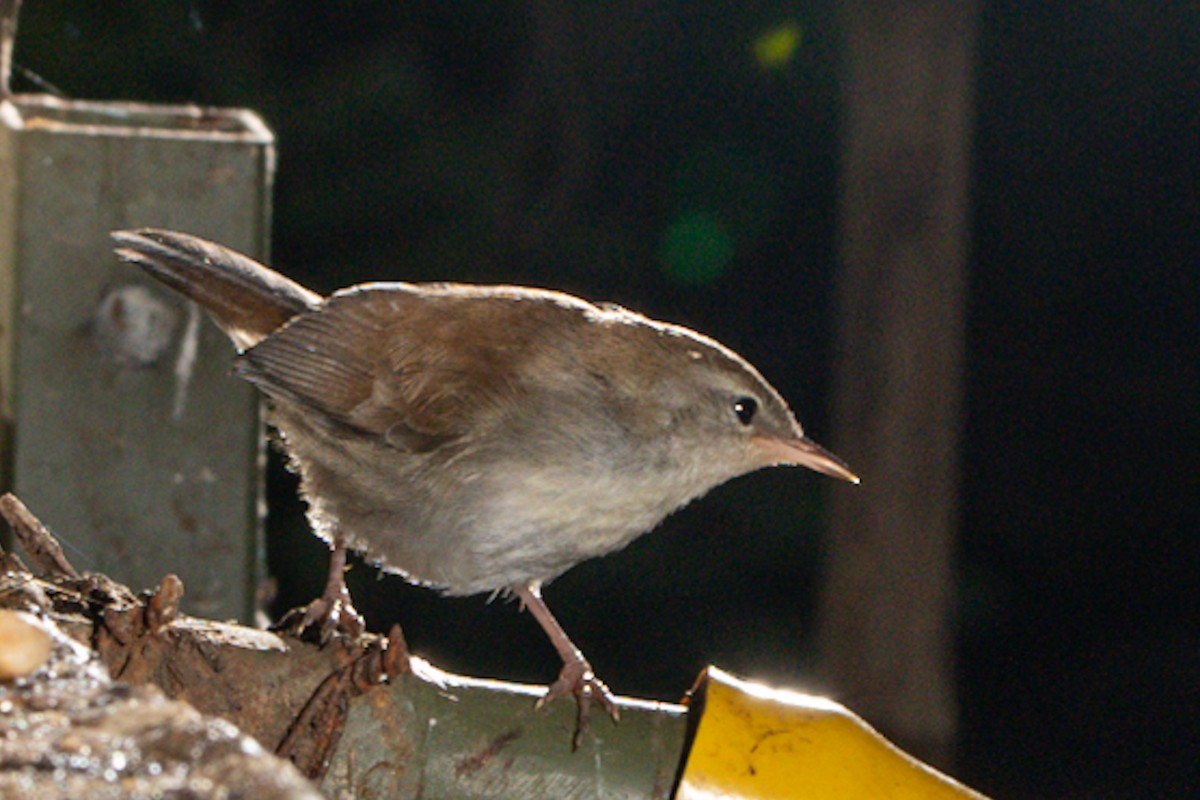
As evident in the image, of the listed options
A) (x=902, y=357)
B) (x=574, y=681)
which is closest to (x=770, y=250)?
(x=902, y=357)

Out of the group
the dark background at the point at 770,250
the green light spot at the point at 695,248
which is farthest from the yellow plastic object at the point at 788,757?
the green light spot at the point at 695,248

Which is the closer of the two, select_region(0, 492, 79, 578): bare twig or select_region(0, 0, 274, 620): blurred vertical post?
select_region(0, 492, 79, 578): bare twig

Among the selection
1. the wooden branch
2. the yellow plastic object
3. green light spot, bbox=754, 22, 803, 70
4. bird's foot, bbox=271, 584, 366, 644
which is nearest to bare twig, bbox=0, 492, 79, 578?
the wooden branch

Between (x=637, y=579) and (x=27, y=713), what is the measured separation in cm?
695

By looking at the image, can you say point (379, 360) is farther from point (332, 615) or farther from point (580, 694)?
point (580, 694)

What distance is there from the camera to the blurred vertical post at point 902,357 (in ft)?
21.8

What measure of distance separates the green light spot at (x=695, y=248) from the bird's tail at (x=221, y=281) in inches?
207

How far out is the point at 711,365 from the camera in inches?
126

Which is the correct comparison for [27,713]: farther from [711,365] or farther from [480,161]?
[480,161]

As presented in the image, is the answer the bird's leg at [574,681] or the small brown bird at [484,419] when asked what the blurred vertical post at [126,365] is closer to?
the small brown bird at [484,419]

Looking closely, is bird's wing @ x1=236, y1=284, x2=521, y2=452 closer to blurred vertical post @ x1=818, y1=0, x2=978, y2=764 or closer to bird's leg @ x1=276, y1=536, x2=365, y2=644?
bird's leg @ x1=276, y1=536, x2=365, y2=644

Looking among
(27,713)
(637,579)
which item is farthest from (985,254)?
(27,713)

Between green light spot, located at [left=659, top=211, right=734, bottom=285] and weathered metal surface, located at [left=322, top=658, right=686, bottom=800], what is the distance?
21.7 ft

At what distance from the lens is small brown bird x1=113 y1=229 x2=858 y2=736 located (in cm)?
302
